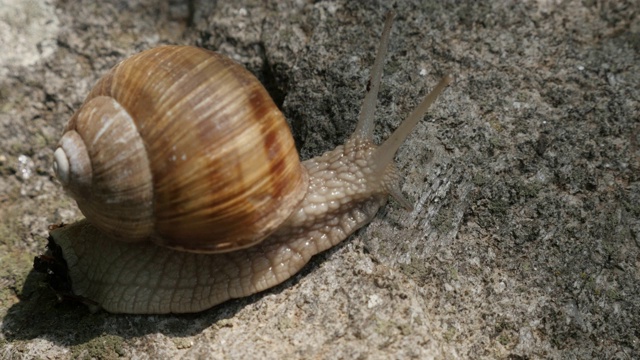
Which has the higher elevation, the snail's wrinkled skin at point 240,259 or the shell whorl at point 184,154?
the shell whorl at point 184,154

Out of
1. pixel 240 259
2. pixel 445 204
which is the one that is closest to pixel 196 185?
pixel 240 259

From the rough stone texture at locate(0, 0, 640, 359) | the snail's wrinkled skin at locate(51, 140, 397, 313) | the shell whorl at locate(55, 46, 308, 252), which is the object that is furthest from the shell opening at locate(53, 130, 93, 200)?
the rough stone texture at locate(0, 0, 640, 359)

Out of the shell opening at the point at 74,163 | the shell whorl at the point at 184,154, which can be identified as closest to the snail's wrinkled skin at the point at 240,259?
the shell whorl at the point at 184,154

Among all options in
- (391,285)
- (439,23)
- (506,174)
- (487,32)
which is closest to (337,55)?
(439,23)

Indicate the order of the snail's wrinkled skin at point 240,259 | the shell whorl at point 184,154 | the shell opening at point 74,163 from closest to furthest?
the shell whorl at point 184,154
the shell opening at point 74,163
the snail's wrinkled skin at point 240,259

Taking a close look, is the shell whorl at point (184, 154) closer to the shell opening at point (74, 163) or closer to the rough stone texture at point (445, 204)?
the shell opening at point (74, 163)

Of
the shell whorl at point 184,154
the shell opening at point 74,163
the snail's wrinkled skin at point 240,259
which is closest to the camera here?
the shell whorl at point 184,154

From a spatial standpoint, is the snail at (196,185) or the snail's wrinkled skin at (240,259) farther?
the snail's wrinkled skin at (240,259)

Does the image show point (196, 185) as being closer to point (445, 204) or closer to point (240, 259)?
point (240, 259)
